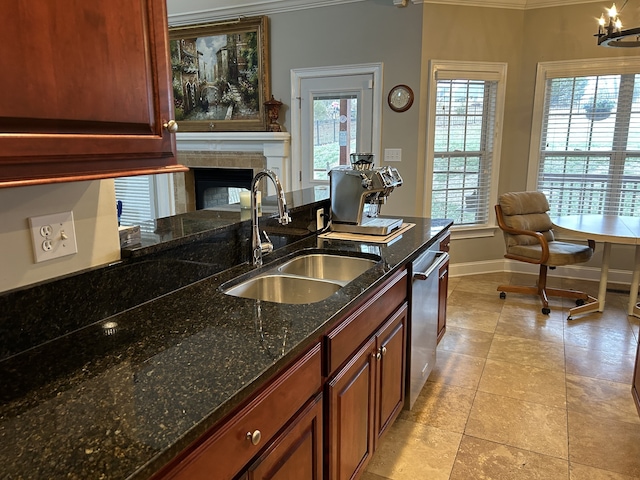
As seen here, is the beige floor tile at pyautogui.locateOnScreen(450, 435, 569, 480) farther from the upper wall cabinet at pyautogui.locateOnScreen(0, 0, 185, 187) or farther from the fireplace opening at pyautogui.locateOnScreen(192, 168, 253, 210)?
the fireplace opening at pyautogui.locateOnScreen(192, 168, 253, 210)

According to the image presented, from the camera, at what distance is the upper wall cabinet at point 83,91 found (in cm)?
78

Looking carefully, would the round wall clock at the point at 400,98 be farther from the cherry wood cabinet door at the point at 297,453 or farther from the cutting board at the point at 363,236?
the cherry wood cabinet door at the point at 297,453

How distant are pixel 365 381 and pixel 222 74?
421 centimetres

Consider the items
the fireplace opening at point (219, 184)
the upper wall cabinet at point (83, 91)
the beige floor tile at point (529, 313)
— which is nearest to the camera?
the upper wall cabinet at point (83, 91)

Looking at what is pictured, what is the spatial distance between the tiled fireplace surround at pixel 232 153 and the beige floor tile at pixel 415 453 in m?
3.19

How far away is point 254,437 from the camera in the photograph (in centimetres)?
111

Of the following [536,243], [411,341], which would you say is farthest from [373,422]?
[536,243]

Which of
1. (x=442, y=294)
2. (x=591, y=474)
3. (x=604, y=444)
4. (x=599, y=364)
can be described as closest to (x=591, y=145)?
(x=599, y=364)

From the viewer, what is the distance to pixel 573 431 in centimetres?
242

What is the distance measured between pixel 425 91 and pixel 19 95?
13.5 ft

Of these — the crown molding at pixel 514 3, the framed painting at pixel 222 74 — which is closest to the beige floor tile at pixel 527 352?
the crown molding at pixel 514 3

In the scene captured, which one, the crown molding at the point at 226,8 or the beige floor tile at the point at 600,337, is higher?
the crown molding at the point at 226,8

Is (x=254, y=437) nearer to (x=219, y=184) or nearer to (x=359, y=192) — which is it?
(x=359, y=192)

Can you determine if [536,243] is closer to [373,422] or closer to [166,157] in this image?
[373,422]
